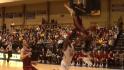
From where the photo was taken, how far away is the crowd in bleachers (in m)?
23.8

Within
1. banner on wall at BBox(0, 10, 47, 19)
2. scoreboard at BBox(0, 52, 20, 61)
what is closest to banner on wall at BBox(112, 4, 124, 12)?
banner on wall at BBox(0, 10, 47, 19)

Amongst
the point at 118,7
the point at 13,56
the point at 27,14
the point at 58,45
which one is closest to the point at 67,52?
the point at 58,45

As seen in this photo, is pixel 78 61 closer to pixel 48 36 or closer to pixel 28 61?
pixel 48 36

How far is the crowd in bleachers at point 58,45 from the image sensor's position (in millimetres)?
23844

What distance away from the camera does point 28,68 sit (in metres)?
13.6

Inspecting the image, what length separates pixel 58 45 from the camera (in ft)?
88.6

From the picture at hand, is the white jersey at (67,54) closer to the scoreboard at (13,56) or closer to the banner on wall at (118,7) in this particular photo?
the banner on wall at (118,7)

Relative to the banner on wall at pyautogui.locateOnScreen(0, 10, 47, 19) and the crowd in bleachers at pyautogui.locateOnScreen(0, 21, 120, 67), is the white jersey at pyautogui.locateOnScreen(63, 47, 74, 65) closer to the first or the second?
the crowd in bleachers at pyautogui.locateOnScreen(0, 21, 120, 67)

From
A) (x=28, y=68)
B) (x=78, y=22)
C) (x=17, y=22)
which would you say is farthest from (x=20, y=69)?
(x=17, y=22)

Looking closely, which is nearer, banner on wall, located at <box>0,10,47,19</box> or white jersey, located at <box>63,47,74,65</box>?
white jersey, located at <box>63,47,74,65</box>

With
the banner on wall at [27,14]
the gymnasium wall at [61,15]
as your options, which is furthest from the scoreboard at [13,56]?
the banner on wall at [27,14]

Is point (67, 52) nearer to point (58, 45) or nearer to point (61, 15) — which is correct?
point (58, 45)

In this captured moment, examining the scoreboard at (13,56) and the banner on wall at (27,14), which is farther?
the banner on wall at (27,14)

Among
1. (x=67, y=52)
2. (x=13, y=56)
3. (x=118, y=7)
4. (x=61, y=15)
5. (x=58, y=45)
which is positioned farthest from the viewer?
(x=61, y=15)
